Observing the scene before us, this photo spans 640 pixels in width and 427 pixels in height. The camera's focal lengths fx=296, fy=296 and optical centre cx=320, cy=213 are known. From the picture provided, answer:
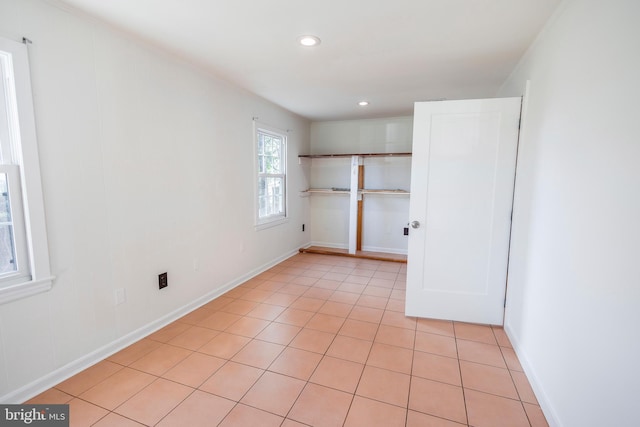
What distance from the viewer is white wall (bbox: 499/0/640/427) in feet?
3.50

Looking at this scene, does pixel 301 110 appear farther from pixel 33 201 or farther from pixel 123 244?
pixel 33 201

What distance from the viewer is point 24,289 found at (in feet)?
5.54

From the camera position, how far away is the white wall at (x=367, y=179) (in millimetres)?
5043

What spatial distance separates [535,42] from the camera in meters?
2.16

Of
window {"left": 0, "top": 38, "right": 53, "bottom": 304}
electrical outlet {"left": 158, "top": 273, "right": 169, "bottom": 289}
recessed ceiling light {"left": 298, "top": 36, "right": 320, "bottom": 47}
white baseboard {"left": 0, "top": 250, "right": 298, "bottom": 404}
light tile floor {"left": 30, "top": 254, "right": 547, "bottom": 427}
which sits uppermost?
recessed ceiling light {"left": 298, "top": 36, "right": 320, "bottom": 47}

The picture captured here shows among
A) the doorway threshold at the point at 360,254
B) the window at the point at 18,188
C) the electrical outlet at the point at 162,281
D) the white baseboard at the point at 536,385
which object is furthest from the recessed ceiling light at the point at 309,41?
the doorway threshold at the point at 360,254

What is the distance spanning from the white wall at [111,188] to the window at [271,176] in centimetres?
77

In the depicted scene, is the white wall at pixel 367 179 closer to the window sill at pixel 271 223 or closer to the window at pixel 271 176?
the window at pixel 271 176

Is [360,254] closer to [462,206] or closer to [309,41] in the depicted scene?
[462,206]

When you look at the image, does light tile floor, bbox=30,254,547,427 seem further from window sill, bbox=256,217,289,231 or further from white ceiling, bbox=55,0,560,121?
white ceiling, bbox=55,0,560,121

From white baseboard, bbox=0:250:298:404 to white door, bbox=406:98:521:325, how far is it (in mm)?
2132

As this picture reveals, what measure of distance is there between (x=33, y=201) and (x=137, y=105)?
0.99 m

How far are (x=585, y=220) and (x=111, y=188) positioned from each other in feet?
9.28

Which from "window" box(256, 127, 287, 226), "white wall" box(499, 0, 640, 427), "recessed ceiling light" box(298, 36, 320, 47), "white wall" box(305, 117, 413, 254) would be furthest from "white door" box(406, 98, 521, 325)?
"white wall" box(305, 117, 413, 254)
